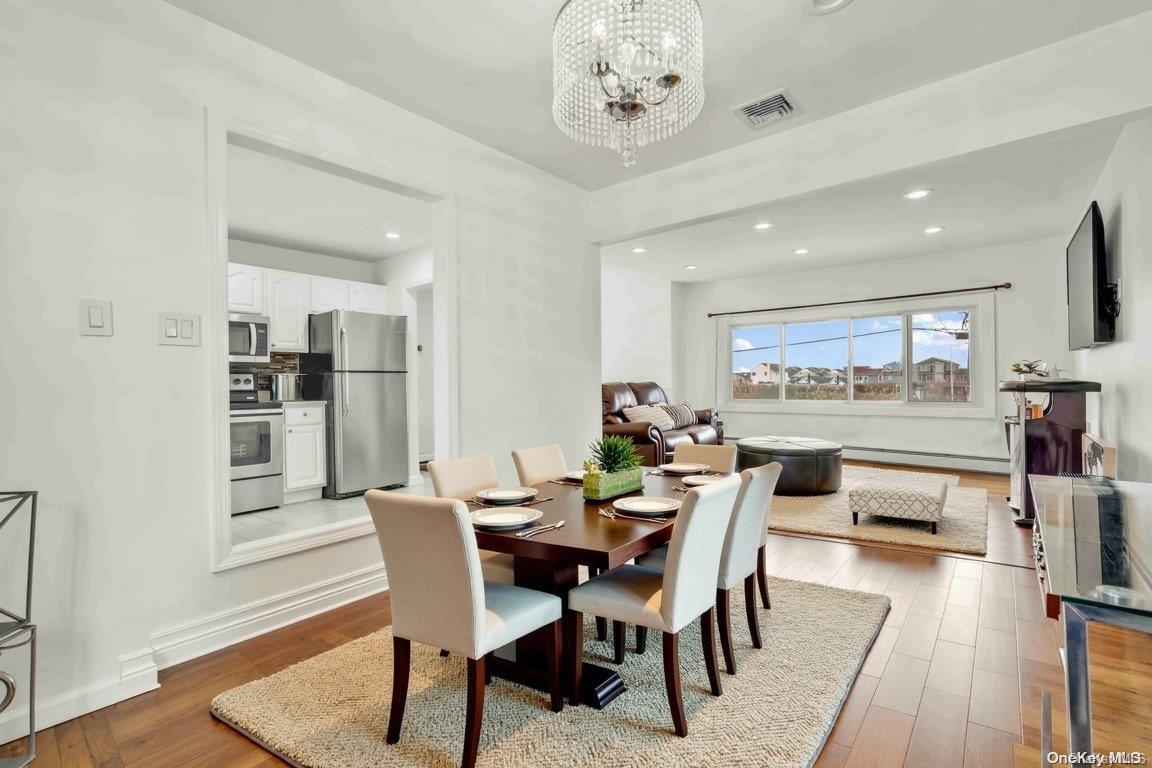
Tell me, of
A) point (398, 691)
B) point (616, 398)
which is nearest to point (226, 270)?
point (398, 691)

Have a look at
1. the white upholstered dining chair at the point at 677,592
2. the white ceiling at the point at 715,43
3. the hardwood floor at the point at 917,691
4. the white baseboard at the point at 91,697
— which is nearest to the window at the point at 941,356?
the hardwood floor at the point at 917,691

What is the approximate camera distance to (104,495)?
2.06 m

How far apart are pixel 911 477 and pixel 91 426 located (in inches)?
257

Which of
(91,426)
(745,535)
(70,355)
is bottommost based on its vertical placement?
(745,535)

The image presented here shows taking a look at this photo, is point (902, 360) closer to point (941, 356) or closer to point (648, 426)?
point (941, 356)

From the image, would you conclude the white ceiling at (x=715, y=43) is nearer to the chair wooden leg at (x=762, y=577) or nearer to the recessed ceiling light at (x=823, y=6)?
the recessed ceiling light at (x=823, y=6)

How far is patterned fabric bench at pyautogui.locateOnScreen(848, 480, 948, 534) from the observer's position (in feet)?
13.0

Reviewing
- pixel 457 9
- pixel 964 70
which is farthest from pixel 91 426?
pixel 964 70

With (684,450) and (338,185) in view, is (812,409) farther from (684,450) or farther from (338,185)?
(338,185)

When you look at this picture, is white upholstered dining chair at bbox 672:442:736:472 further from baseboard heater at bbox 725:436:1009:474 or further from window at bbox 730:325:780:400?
window at bbox 730:325:780:400

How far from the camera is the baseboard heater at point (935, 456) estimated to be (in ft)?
20.6

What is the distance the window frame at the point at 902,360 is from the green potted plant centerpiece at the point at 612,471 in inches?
224

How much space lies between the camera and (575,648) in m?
1.91

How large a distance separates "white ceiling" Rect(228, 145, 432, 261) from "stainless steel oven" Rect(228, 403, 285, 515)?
1608 millimetres
